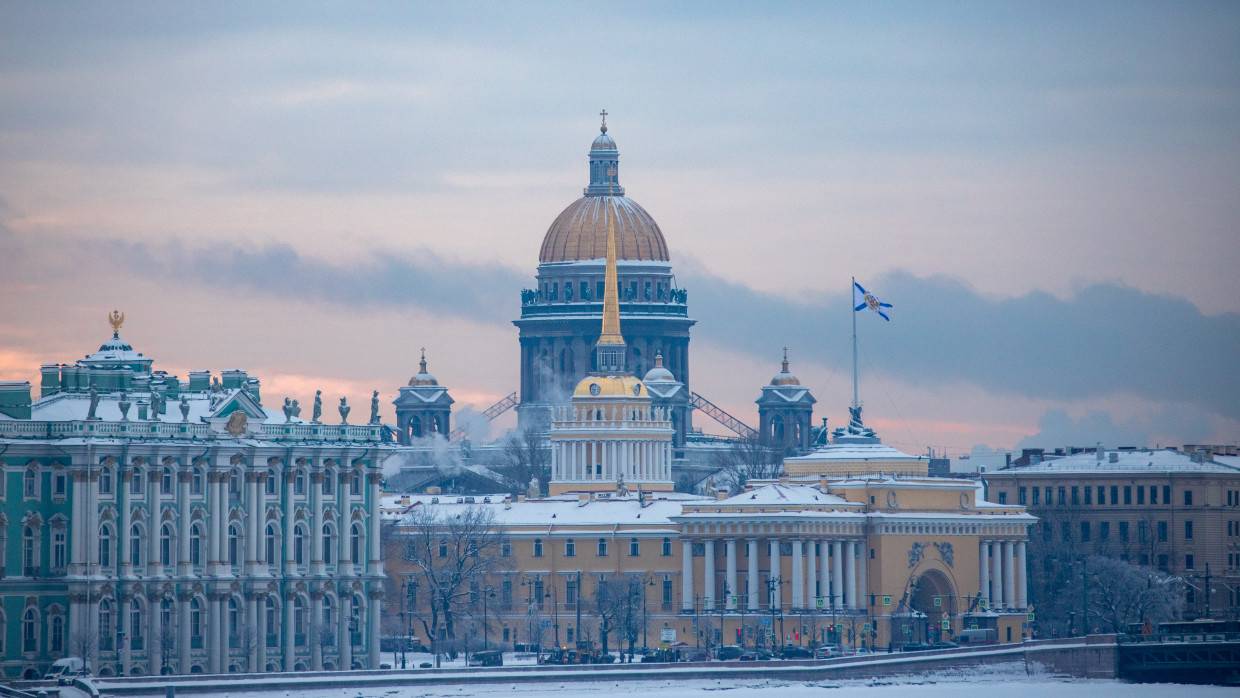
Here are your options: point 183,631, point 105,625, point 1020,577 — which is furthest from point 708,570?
point 105,625

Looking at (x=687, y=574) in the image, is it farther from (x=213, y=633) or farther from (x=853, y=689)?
(x=213, y=633)

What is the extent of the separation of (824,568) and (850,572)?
1193 millimetres

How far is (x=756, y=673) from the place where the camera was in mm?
147500

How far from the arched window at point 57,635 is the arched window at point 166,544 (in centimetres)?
498

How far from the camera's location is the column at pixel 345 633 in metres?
152

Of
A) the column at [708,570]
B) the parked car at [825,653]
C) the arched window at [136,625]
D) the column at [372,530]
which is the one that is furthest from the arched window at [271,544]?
the column at [708,570]

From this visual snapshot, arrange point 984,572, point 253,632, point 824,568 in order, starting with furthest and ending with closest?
point 984,572, point 824,568, point 253,632

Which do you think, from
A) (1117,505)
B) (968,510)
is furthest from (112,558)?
(1117,505)

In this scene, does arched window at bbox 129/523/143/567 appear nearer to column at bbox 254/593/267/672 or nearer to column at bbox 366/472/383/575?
column at bbox 254/593/267/672

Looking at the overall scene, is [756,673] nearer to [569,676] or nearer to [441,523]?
[569,676]

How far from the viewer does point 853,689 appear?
14738 centimetres

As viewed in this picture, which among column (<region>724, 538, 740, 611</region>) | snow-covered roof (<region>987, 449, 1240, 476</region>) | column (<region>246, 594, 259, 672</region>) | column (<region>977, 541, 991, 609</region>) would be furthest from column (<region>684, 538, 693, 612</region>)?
column (<region>246, 594, 259, 672</region>)

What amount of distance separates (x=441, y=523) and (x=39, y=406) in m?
36.7

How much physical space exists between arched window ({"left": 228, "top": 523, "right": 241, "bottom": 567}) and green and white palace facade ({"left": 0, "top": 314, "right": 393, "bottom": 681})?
0.23 feet
